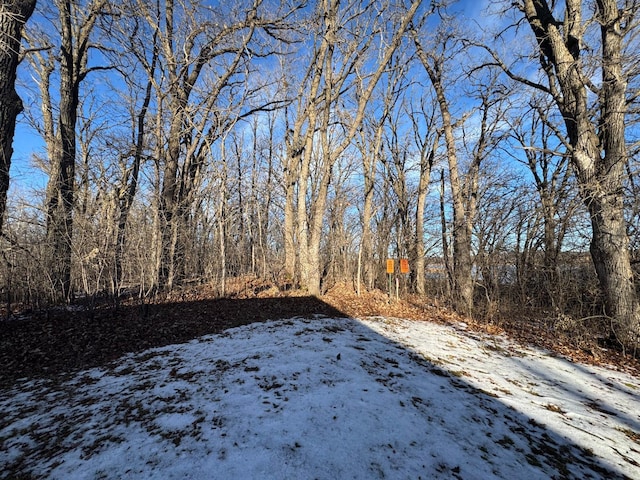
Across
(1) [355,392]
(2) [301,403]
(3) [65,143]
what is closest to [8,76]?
(3) [65,143]

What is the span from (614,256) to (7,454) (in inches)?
344

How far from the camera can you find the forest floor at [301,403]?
2.24 metres

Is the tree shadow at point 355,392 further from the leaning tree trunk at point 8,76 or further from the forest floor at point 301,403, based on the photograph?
the leaning tree trunk at point 8,76

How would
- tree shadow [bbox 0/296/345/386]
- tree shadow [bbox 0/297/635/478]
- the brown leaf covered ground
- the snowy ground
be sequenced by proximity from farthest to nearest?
the brown leaf covered ground
tree shadow [bbox 0/296/345/386]
tree shadow [bbox 0/297/635/478]
the snowy ground

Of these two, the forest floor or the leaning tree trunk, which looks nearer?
the forest floor

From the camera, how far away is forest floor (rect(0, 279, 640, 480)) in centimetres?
224

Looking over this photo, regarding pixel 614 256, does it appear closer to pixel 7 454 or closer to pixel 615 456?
pixel 615 456

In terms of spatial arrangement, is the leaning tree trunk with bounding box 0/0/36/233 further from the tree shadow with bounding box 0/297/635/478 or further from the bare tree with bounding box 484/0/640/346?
the bare tree with bounding box 484/0/640/346

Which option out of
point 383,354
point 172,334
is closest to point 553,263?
point 383,354

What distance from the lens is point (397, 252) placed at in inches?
558

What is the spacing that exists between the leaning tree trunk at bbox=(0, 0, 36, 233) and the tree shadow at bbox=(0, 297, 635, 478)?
8.44ft

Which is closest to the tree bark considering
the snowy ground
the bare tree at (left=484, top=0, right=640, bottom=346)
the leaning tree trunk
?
the bare tree at (left=484, top=0, right=640, bottom=346)

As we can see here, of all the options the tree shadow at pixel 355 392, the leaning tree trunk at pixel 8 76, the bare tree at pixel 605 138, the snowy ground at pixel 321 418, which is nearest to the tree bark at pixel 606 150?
the bare tree at pixel 605 138

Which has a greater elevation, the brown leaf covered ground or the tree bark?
the tree bark
